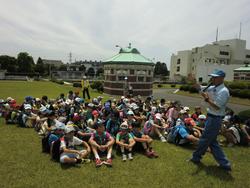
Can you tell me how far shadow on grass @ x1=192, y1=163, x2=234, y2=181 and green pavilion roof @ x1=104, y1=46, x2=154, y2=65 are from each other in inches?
789

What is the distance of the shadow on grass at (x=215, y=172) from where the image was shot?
5.50 meters

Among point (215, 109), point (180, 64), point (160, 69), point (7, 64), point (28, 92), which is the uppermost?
point (180, 64)

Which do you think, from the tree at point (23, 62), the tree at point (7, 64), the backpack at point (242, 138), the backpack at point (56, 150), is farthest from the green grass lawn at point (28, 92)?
the tree at point (7, 64)

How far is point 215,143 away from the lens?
5.71 metres

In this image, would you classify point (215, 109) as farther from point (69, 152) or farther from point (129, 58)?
point (129, 58)

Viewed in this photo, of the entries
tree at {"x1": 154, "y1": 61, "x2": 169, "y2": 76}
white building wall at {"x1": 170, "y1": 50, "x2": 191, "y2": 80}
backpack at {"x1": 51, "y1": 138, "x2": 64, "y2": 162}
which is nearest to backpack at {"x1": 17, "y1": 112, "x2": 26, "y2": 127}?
backpack at {"x1": 51, "y1": 138, "x2": 64, "y2": 162}

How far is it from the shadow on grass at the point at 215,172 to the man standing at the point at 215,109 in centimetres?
17

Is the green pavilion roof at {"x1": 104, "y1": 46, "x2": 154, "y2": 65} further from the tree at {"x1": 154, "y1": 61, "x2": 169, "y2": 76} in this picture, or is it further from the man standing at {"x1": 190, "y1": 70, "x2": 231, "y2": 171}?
the tree at {"x1": 154, "y1": 61, "x2": 169, "y2": 76}

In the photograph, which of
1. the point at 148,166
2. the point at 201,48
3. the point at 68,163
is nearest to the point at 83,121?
the point at 68,163

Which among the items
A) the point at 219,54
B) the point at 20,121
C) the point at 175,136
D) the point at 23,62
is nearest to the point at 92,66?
the point at 23,62

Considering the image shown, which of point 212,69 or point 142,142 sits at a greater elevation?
point 212,69

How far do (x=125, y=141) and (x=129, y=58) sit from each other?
2016 cm

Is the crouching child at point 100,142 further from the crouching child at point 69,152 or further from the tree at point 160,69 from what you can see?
the tree at point 160,69

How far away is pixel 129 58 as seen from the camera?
26.0 m
